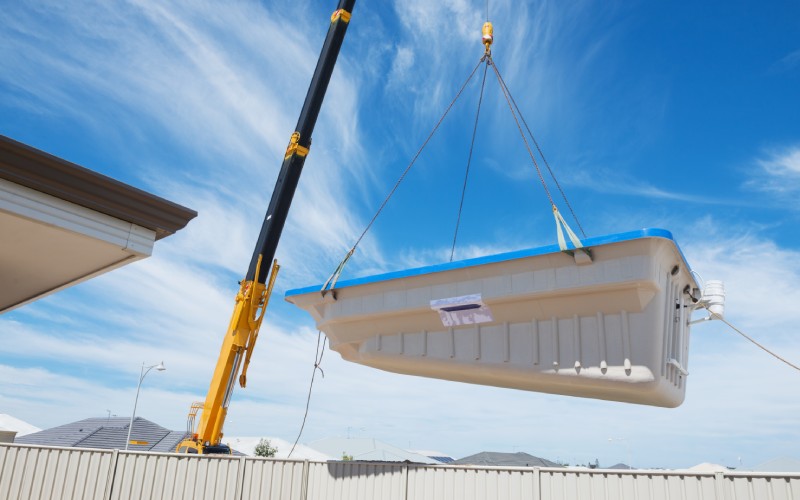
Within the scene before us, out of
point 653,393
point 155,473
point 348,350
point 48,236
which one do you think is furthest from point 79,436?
point 653,393

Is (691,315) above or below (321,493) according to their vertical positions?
above

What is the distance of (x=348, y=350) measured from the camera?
13.3 meters

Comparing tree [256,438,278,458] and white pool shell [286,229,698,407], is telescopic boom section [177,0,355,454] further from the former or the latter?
tree [256,438,278,458]

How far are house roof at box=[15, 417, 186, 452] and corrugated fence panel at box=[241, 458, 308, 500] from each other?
2285 centimetres

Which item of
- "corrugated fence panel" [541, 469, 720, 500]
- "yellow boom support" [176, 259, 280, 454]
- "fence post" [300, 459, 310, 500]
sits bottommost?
"fence post" [300, 459, 310, 500]

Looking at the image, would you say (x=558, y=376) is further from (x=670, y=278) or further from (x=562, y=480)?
(x=670, y=278)

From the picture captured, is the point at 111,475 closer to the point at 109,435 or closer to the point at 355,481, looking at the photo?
Answer: the point at 355,481

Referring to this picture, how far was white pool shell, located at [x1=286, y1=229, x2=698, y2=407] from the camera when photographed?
369 inches

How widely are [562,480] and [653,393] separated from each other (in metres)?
2.27

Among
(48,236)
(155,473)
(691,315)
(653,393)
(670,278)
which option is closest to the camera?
(48,236)

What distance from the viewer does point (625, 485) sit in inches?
387

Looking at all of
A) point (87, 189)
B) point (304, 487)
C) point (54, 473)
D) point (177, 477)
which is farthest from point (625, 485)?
point (54, 473)

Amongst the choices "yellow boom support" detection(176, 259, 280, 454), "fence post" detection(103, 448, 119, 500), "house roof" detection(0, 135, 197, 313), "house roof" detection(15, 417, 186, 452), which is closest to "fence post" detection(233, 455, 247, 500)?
"yellow boom support" detection(176, 259, 280, 454)

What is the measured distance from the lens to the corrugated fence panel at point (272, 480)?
40.4ft
